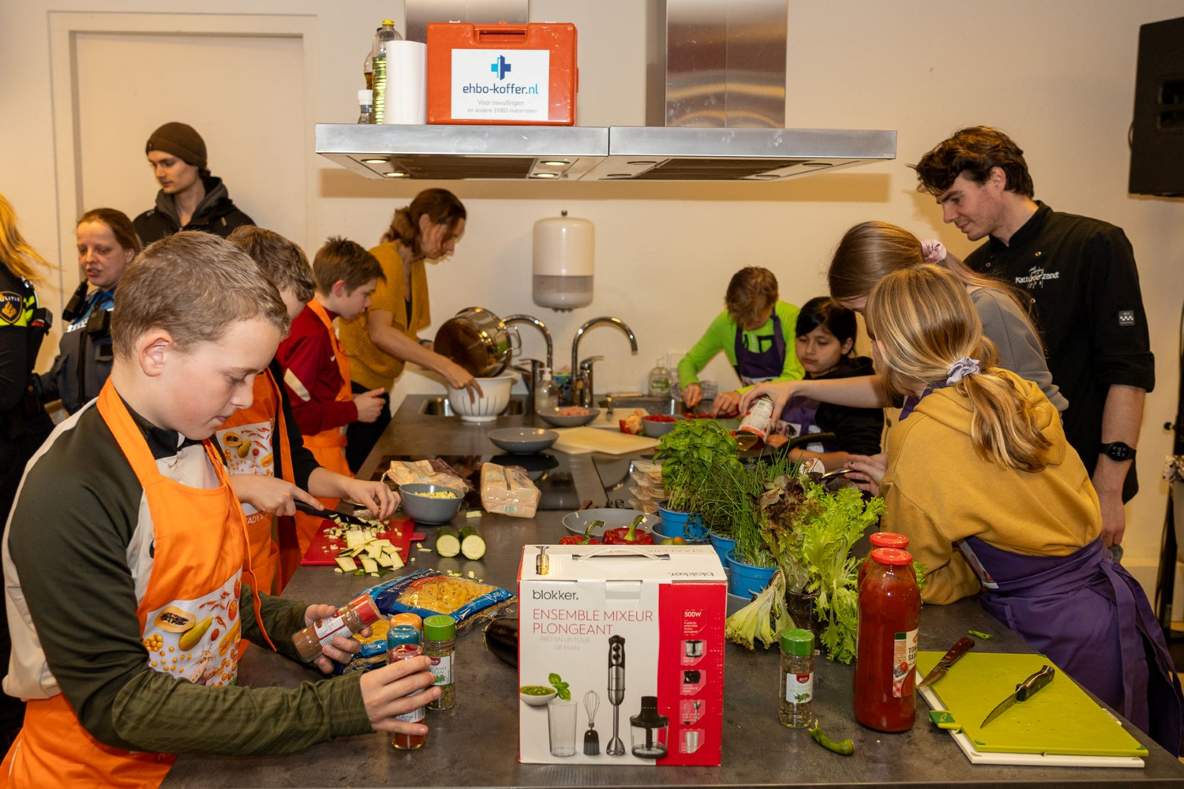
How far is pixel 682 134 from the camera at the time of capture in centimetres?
223

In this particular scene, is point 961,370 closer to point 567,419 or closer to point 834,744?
point 834,744

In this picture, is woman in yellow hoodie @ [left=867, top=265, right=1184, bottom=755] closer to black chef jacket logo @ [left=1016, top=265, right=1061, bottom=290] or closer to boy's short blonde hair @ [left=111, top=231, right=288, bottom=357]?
black chef jacket logo @ [left=1016, top=265, right=1061, bottom=290]

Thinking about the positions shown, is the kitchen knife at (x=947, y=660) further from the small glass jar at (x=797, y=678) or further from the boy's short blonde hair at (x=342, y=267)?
the boy's short blonde hair at (x=342, y=267)

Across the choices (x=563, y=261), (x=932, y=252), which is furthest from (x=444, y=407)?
(x=932, y=252)

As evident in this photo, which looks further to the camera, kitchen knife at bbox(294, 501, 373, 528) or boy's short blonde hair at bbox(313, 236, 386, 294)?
boy's short blonde hair at bbox(313, 236, 386, 294)

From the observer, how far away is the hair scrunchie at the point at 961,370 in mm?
2041

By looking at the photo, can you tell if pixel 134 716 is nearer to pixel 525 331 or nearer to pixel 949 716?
pixel 949 716

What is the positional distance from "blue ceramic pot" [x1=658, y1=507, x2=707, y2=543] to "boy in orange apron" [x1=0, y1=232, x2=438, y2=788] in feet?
3.02

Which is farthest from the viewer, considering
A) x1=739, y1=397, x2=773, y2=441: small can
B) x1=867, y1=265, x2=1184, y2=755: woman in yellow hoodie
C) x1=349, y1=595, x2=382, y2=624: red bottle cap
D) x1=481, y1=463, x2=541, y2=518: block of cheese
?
x1=739, y1=397, x2=773, y2=441: small can

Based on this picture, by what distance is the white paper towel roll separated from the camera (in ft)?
7.37

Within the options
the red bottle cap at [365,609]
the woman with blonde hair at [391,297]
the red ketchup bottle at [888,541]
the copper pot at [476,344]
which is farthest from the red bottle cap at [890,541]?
the woman with blonde hair at [391,297]

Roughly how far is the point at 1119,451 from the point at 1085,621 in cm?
123

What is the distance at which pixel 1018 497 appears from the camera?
1.96m

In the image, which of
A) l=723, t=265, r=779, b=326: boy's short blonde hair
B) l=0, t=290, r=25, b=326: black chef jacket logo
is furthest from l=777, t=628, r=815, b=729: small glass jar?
l=723, t=265, r=779, b=326: boy's short blonde hair
